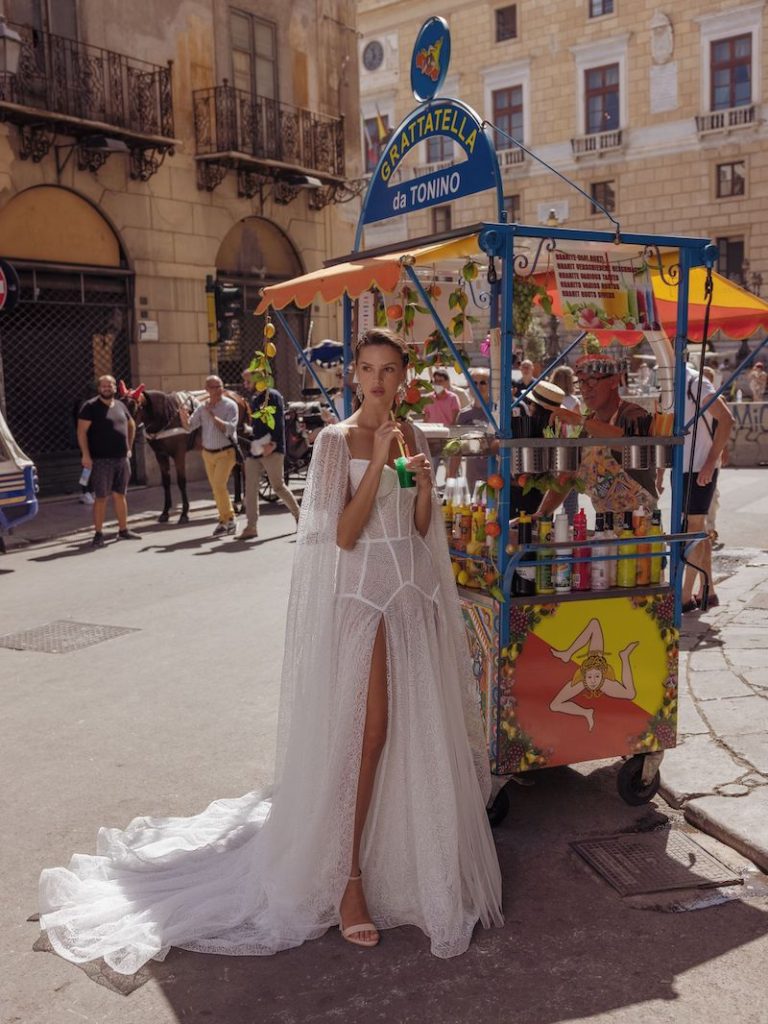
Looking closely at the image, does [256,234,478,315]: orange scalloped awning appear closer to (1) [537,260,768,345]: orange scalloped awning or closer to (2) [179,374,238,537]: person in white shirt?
(1) [537,260,768,345]: orange scalloped awning

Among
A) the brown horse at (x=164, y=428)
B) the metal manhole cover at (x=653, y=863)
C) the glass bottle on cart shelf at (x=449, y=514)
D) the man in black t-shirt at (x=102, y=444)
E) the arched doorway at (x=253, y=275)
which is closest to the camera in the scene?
the metal manhole cover at (x=653, y=863)

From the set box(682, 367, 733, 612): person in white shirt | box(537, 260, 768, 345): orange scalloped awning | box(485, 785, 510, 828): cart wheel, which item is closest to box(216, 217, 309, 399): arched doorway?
box(682, 367, 733, 612): person in white shirt

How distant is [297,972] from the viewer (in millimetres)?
3527

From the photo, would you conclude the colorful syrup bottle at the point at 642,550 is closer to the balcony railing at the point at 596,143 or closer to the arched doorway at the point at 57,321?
the arched doorway at the point at 57,321

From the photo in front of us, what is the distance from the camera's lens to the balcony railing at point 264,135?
Answer: 19.7m

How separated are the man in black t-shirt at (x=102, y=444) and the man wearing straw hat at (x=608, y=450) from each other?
8430 millimetres

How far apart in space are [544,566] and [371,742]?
1.25m

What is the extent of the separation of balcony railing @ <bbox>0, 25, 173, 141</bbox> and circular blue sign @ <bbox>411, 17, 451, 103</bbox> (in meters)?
12.3

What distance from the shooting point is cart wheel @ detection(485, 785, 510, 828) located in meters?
4.66

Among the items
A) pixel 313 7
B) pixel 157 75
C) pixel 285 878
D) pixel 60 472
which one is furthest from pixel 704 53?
pixel 285 878

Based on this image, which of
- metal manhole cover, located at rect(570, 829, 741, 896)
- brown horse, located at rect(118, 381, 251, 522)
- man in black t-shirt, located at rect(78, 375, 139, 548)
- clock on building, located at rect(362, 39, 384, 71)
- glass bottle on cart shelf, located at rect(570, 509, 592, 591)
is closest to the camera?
metal manhole cover, located at rect(570, 829, 741, 896)

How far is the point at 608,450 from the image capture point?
196 inches

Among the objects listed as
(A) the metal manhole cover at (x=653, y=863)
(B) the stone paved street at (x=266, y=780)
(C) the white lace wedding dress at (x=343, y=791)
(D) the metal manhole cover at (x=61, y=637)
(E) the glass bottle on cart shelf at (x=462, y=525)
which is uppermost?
(E) the glass bottle on cart shelf at (x=462, y=525)

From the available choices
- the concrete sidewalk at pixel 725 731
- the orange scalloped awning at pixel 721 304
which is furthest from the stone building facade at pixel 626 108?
the orange scalloped awning at pixel 721 304
